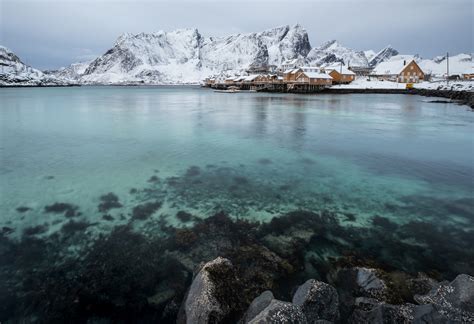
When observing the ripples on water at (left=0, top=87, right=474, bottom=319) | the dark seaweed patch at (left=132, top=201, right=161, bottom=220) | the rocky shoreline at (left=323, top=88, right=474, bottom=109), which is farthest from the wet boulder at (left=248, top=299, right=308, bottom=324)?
the rocky shoreline at (left=323, top=88, right=474, bottom=109)

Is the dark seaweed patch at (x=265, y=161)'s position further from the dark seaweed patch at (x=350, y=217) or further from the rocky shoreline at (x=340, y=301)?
the rocky shoreline at (x=340, y=301)

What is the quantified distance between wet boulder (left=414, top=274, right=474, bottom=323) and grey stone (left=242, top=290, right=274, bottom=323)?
214cm

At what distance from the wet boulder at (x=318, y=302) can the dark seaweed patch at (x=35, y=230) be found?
634cm

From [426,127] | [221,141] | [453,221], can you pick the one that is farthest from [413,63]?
[453,221]

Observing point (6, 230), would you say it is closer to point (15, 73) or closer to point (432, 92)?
point (432, 92)

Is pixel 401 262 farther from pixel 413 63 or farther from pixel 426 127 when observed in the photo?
pixel 413 63

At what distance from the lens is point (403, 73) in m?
80.0

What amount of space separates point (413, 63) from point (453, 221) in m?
89.8

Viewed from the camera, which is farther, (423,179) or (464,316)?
(423,179)

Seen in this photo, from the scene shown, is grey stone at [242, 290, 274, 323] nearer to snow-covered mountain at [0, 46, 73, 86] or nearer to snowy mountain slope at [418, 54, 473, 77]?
snowy mountain slope at [418, 54, 473, 77]

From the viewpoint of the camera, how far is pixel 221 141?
1711 centimetres

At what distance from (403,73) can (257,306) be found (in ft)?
310

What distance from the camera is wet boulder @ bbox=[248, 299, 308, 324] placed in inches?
128

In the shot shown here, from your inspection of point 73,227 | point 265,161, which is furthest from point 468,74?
point 73,227
